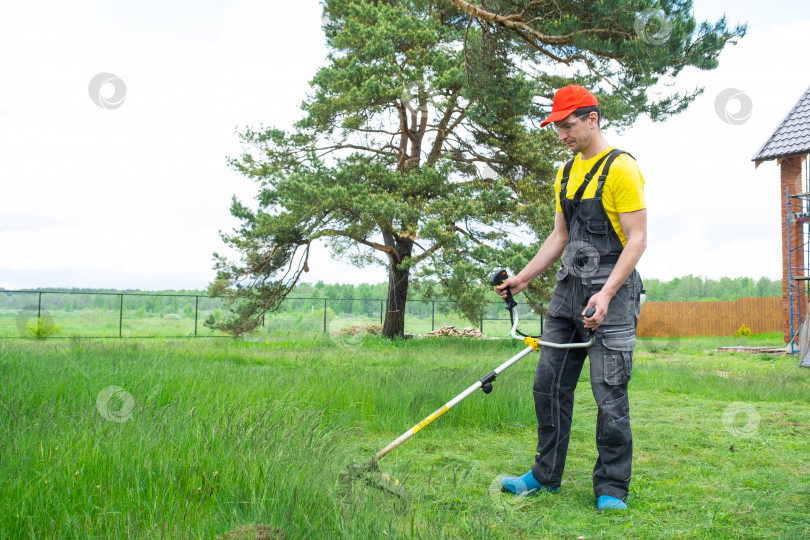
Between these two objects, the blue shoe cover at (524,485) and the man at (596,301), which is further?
the blue shoe cover at (524,485)

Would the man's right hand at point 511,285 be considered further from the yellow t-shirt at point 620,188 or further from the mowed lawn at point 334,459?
the mowed lawn at point 334,459

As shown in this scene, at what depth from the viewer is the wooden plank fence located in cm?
2654

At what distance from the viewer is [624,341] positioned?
2979mm

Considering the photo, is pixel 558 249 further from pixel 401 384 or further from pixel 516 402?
pixel 401 384

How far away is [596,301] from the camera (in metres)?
2.87

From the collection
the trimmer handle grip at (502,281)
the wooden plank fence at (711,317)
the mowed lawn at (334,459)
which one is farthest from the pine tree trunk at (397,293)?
the wooden plank fence at (711,317)

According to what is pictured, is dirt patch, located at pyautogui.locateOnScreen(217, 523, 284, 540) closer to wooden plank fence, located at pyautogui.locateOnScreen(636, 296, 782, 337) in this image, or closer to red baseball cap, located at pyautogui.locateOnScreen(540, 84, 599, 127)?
red baseball cap, located at pyautogui.locateOnScreen(540, 84, 599, 127)

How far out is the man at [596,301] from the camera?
2938 mm

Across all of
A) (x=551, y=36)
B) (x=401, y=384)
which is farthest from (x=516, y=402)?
(x=551, y=36)

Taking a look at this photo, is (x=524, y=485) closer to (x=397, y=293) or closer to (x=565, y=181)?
(x=565, y=181)

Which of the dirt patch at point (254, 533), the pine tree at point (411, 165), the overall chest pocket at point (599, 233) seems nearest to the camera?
the dirt patch at point (254, 533)

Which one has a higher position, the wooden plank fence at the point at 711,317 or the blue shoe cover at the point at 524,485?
the wooden plank fence at the point at 711,317

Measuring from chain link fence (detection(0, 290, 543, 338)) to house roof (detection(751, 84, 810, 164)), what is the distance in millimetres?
7992

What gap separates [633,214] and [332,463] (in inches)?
73.5
